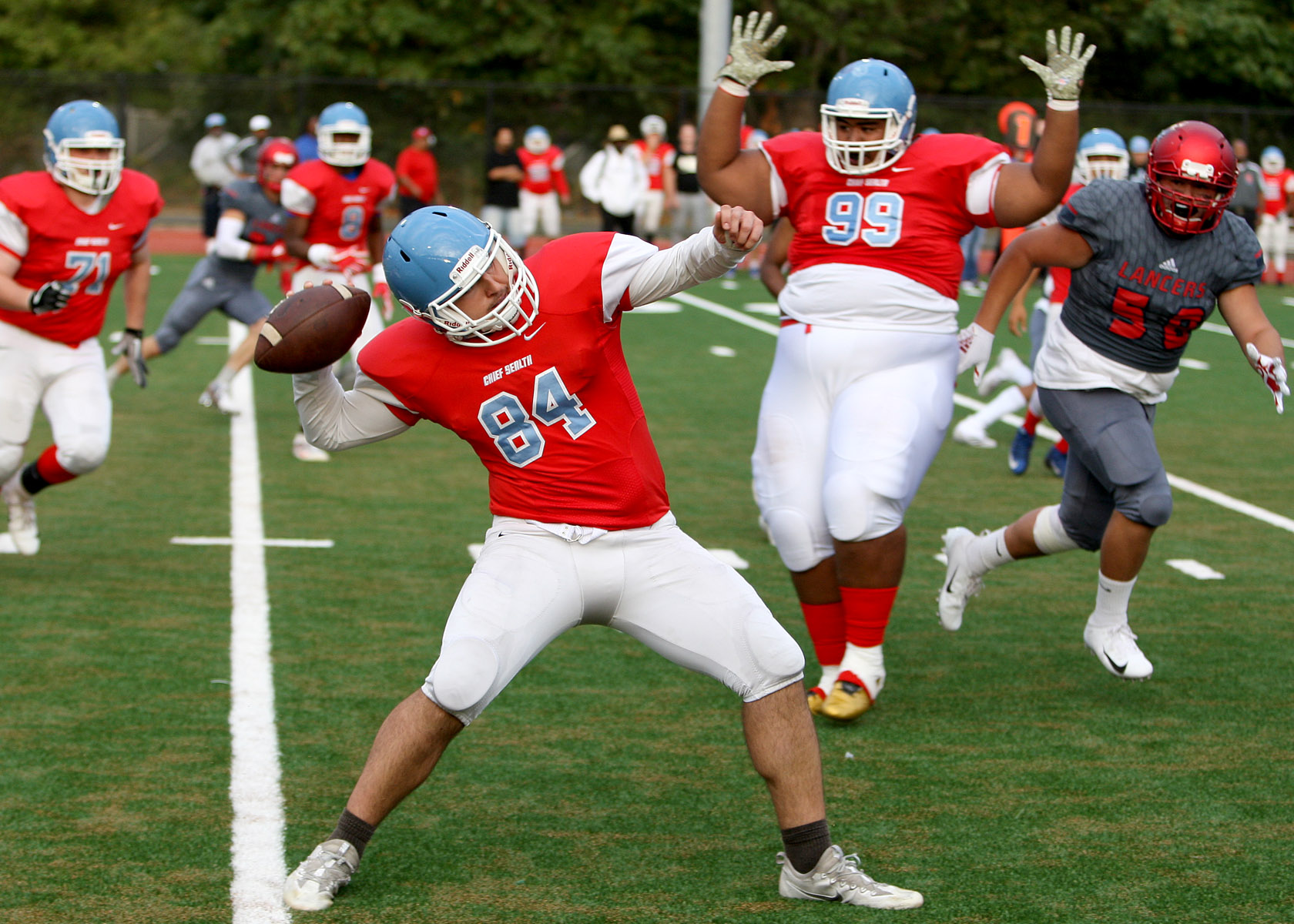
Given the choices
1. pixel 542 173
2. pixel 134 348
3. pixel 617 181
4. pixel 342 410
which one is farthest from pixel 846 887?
pixel 542 173

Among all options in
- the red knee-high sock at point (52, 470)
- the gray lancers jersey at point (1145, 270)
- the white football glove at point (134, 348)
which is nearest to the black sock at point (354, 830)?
the gray lancers jersey at point (1145, 270)

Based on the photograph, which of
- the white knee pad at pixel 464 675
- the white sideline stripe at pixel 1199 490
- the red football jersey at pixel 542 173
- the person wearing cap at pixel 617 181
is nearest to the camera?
the white knee pad at pixel 464 675

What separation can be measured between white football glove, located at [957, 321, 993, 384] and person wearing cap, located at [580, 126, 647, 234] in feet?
47.6

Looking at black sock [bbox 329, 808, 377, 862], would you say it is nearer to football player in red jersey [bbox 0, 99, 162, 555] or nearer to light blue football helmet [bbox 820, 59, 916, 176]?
light blue football helmet [bbox 820, 59, 916, 176]

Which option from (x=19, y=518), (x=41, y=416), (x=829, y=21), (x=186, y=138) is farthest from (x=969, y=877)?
(x=829, y=21)

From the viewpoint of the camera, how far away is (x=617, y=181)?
63.5 ft

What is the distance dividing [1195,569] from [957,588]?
1745 mm

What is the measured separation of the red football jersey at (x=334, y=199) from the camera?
28.0 ft

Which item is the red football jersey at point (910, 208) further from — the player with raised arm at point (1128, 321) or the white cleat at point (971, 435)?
the white cleat at point (971, 435)

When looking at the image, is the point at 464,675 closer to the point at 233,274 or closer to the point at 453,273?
the point at 453,273

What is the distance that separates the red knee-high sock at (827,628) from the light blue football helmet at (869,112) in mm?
1357

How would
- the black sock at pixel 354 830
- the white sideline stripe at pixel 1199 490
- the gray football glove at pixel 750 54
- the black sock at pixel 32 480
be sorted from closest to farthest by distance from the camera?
1. the black sock at pixel 354 830
2. the gray football glove at pixel 750 54
3. the black sock at pixel 32 480
4. the white sideline stripe at pixel 1199 490

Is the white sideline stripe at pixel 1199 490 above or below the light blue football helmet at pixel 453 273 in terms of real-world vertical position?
below

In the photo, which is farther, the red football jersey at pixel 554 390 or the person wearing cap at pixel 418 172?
the person wearing cap at pixel 418 172
